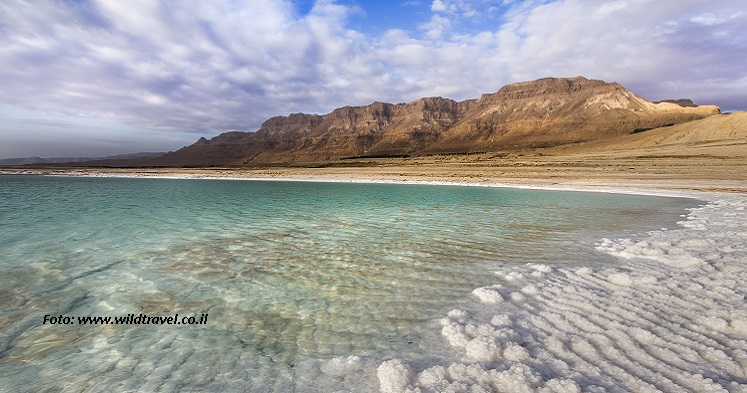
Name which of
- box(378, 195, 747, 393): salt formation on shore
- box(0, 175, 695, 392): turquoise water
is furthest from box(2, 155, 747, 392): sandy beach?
box(0, 175, 695, 392): turquoise water

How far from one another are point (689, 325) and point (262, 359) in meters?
6.56

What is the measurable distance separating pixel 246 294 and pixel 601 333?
21.8 ft

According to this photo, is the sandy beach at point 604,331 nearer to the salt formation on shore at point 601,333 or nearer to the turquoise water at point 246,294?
the salt formation on shore at point 601,333

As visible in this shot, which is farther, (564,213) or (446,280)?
(564,213)

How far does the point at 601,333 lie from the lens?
4938 millimetres

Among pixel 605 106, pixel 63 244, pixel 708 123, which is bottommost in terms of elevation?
pixel 63 244

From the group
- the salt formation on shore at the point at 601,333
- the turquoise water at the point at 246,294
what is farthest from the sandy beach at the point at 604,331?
the turquoise water at the point at 246,294

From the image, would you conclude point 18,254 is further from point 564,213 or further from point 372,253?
point 564,213

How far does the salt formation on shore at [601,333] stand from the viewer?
12.6ft

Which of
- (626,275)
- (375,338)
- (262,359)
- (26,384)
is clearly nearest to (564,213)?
(626,275)

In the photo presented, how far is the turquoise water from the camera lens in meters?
4.49

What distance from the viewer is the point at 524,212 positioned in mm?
20344

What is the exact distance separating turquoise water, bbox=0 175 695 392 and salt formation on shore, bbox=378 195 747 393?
55 centimetres

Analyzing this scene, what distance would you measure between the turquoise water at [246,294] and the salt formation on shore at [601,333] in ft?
1.82
